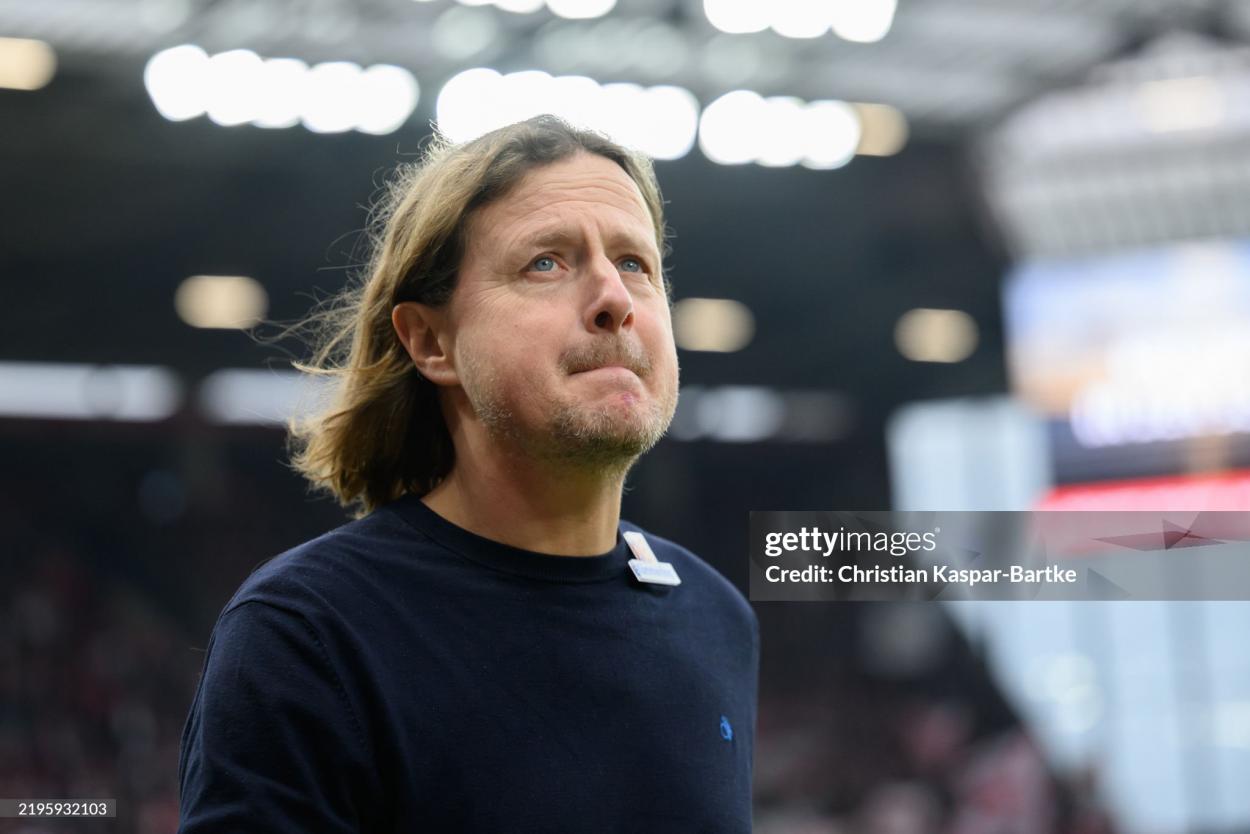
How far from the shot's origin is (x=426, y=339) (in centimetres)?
128

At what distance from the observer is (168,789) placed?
4.08 metres

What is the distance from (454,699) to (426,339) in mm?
388

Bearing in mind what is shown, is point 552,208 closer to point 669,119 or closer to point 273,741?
point 273,741

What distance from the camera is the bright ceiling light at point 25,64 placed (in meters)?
3.71

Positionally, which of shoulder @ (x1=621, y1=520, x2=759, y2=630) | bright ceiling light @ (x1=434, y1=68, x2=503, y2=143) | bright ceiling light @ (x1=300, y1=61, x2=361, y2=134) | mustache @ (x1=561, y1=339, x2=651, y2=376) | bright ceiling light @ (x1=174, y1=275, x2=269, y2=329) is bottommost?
shoulder @ (x1=621, y1=520, x2=759, y2=630)

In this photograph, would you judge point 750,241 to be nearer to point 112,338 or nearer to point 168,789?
point 112,338

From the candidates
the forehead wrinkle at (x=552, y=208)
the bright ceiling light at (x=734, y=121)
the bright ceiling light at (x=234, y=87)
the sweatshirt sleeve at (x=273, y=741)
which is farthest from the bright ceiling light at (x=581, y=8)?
the sweatshirt sleeve at (x=273, y=741)

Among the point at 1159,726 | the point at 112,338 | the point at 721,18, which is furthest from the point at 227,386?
the point at 1159,726

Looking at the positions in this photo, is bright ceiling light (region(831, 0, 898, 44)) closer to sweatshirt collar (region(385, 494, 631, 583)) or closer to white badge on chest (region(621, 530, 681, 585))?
white badge on chest (region(621, 530, 681, 585))

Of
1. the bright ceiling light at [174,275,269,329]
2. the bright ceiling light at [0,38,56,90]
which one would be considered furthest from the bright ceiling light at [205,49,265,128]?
the bright ceiling light at [174,275,269,329]

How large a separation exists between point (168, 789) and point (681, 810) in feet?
11.3

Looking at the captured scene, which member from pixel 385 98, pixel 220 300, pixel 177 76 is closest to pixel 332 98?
pixel 385 98

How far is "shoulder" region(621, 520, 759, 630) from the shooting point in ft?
4.53

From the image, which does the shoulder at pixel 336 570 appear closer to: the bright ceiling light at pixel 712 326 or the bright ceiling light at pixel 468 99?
the bright ceiling light at pixel 468 99
